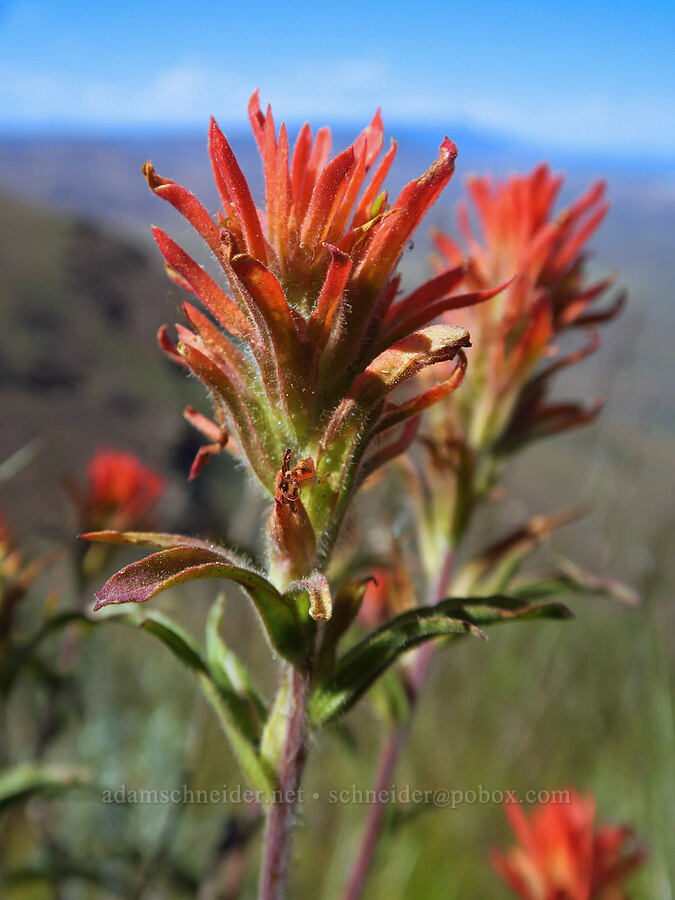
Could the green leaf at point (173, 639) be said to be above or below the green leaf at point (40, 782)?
above

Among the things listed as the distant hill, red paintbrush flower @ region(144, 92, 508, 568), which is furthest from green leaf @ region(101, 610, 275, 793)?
the distant hill

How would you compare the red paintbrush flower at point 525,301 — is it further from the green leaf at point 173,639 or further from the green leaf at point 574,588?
the green leaf at point 173,639

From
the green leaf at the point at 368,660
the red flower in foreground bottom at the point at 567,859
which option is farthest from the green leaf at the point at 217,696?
the red flower in foreground bottom at the point at 567,859

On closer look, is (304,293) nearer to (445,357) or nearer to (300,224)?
(300,224)

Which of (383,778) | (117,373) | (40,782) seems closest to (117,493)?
(40,782)

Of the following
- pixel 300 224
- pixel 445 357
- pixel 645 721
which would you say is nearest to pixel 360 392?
pixel 445 357
